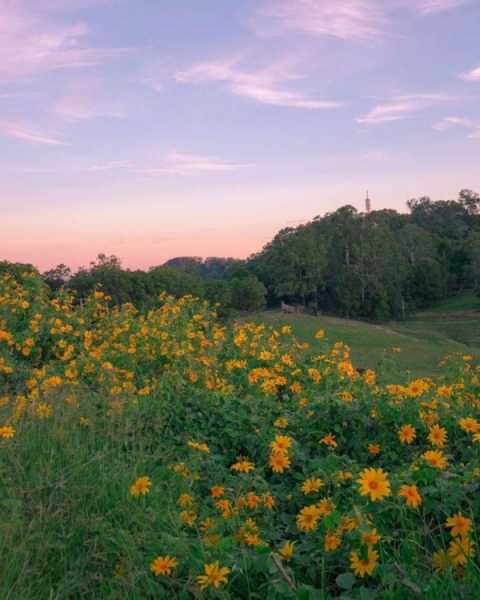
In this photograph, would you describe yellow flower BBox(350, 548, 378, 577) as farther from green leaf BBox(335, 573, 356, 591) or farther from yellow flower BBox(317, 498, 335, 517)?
yellow flower BBox(317, 498, 335, 517)

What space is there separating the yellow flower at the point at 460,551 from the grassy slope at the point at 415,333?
12.9 meters

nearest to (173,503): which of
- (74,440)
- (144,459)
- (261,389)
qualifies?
(144,459)

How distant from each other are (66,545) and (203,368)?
2561mm

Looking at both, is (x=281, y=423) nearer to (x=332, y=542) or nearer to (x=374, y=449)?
(x=374, y=449)

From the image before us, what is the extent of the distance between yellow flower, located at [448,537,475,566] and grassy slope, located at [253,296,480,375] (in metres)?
12.9

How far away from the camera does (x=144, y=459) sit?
3715mm

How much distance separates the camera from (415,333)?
37125 mm

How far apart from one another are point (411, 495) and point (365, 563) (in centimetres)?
36

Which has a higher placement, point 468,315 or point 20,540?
point 20,540

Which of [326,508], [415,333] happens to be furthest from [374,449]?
[415,333]

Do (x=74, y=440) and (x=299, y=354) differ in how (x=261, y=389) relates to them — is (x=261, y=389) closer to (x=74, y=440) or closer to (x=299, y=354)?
(x=299, y=354)

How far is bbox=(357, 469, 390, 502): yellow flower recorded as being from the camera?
102 inches

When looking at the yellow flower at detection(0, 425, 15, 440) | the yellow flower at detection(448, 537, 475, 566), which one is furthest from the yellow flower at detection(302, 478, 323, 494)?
the yellow flower at detection(0, 425, 15, 440)

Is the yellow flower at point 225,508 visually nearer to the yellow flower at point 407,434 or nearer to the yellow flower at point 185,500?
the yellow flower at point 185,500
